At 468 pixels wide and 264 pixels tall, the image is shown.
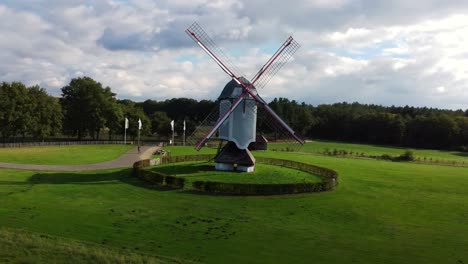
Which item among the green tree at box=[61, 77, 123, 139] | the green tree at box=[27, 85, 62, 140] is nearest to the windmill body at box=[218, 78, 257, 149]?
the green tree at box=[27, 85, 62, 140]

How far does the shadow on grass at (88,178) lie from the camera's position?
116 feet

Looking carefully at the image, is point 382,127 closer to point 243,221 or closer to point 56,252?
point 243,221

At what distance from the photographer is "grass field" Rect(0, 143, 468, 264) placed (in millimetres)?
19109

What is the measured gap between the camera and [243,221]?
24719 millimetres

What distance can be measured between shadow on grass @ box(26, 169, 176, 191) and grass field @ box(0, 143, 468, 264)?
91mm

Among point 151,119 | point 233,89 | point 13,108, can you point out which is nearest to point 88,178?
point 233,89

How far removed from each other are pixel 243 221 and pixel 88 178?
19.5 metres

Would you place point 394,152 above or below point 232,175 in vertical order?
above

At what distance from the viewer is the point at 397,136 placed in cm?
13025

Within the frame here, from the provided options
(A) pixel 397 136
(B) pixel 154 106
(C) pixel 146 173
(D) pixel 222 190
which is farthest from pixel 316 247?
(B) pixel 154 106

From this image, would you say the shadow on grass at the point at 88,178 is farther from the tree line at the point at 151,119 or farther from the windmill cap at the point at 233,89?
the tree line at the point at 151,119

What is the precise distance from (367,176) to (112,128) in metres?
65.1

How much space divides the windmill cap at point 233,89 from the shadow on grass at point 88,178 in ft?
40.1

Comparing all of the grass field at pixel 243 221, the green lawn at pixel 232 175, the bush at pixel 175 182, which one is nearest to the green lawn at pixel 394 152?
the green lawn at pixel 232 175
